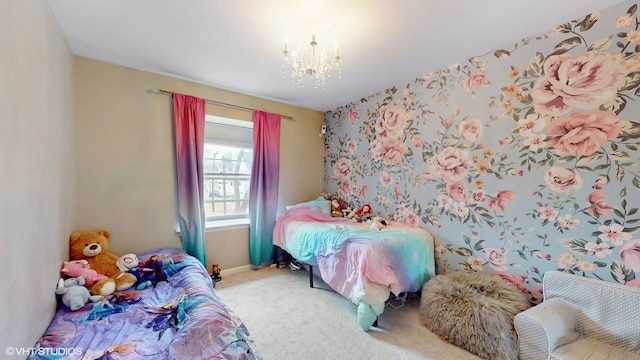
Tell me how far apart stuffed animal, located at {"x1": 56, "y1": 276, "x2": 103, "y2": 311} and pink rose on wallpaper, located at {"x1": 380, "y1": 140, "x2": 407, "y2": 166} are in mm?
2969

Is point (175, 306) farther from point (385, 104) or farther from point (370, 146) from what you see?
point (385, 104)

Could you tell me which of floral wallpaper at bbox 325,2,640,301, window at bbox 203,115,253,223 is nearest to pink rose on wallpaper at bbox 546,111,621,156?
floral wallpaper at bbox 325,2,640,301

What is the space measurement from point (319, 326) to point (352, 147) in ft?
7.55

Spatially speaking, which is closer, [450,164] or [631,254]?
[631,254]

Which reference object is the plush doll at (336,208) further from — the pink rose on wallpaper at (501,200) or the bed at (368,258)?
the pink rose on wallpaper at (501,200)

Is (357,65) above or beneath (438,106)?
above

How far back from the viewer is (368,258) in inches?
77.7

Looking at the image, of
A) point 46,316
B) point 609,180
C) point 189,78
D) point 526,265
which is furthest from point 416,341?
point 189,78

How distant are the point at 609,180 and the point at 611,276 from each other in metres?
0.62

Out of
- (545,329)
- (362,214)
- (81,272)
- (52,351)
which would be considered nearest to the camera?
(52,351)

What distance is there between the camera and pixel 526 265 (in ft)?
6.11

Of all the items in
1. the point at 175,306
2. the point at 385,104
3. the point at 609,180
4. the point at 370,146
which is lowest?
the point at 175,306

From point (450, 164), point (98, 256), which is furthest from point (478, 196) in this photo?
point (98, 256)

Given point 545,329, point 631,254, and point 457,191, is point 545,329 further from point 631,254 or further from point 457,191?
point 457,191
